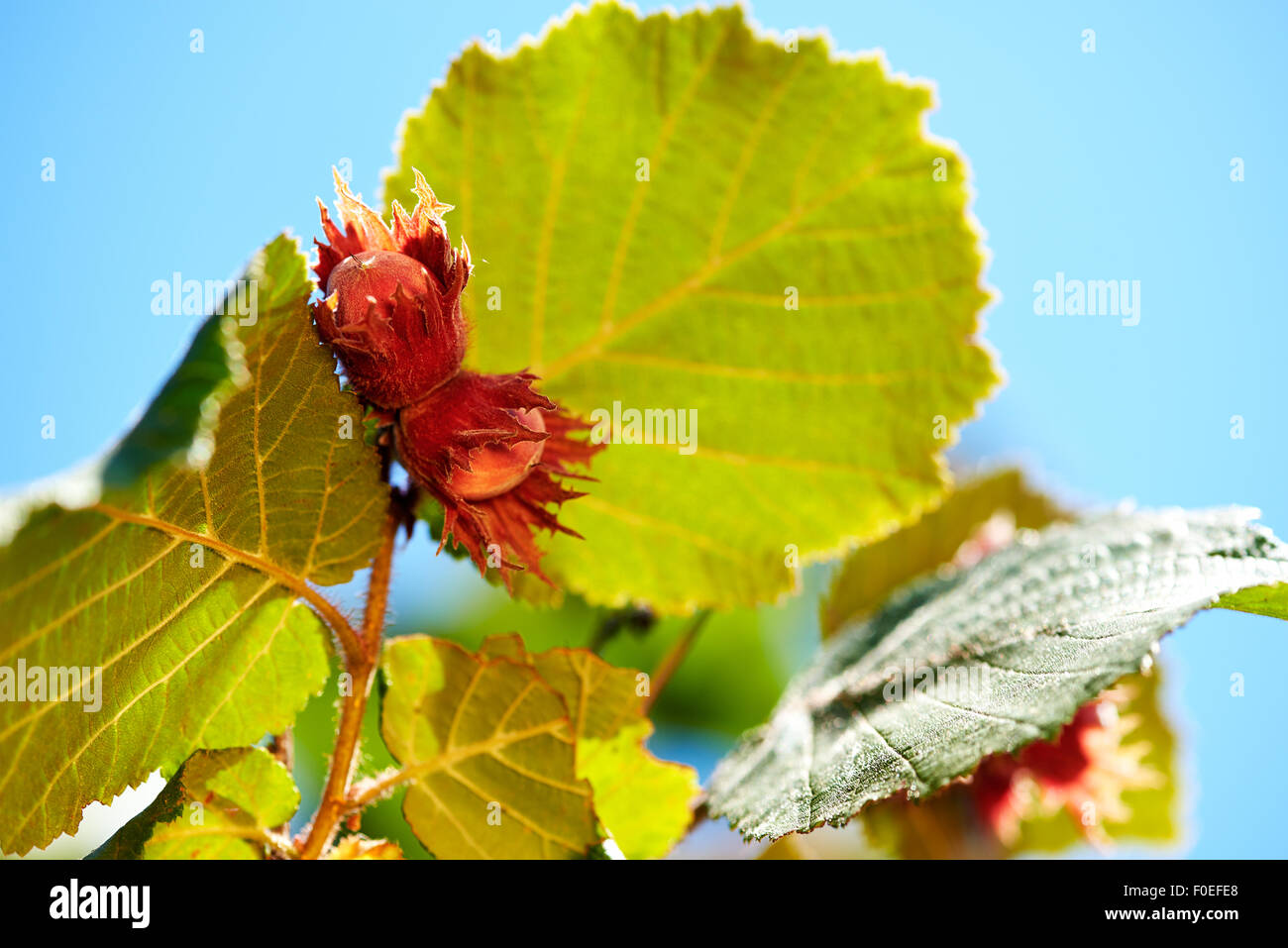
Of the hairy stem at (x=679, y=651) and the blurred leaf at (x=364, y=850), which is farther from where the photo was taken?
the hairy stem at (x=679, y=651)

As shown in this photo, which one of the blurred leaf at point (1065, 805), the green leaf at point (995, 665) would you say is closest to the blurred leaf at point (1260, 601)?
the green leaf at point (995, 665)

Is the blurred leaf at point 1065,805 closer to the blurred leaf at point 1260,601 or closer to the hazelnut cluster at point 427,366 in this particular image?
the blurred leaf at point 1260,601

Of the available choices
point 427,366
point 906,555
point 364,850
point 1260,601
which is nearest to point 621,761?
point 364,850

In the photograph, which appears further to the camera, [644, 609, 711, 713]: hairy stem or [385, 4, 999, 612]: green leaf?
[644, 609, 711, 713]: hairy stem

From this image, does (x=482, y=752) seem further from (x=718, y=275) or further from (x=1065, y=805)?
(x=1065, y=805)

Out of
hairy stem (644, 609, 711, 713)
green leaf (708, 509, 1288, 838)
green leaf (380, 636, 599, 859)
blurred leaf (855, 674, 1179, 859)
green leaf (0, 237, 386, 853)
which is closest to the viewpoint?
green leaf (0, 237, 386, 853)

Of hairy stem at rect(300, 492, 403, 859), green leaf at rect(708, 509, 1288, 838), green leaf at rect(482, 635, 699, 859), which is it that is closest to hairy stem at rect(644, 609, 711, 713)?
green leaf at rect(708, 509, 1288, 838)

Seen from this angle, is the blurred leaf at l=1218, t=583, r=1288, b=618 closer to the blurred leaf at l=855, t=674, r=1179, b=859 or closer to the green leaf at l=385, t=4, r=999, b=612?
the green leaf at l=385, t=4, r=999, b=612

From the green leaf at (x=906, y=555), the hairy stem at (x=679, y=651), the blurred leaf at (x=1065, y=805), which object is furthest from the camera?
the green leaf at (x=906, y=555)

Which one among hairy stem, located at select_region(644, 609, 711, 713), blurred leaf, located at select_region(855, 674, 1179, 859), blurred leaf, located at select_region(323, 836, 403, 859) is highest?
hairy stem, located at select_region(644, 609, 711, 713)
